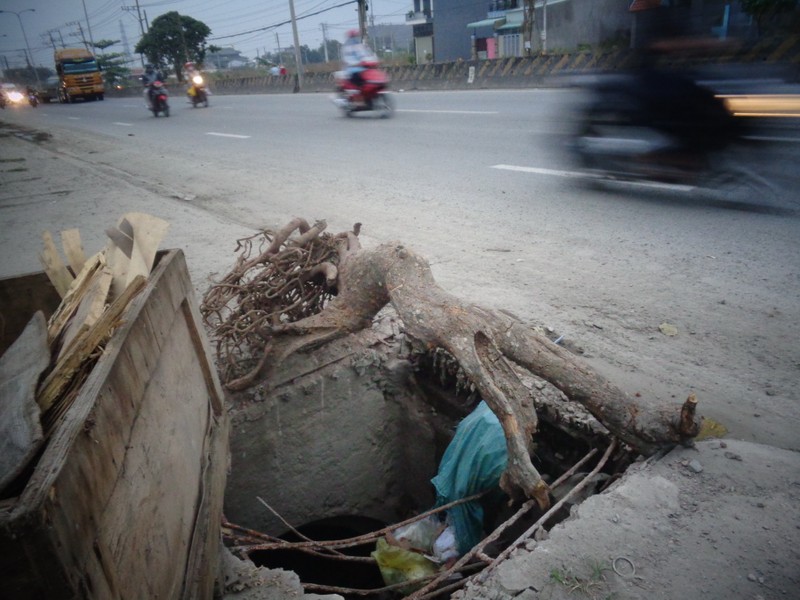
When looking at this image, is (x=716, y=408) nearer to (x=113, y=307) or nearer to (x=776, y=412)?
(x=776, y=412)

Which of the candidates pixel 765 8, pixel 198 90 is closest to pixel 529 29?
pixel 198 90

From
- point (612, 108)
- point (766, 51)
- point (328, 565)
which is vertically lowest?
point (328, 565)

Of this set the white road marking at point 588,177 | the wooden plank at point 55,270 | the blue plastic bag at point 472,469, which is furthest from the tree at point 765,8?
the wooden plank at point 55,270

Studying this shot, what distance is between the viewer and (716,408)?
2.32m

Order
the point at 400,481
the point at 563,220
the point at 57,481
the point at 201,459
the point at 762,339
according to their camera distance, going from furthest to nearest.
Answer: the point at 563,220 → the point at 400,481 → the point at 762,339 → the point at 201,459 → the point at 57,481

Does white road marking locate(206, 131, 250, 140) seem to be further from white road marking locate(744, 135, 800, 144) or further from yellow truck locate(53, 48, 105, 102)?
yellow truck locate(53, 48, 105, 102)

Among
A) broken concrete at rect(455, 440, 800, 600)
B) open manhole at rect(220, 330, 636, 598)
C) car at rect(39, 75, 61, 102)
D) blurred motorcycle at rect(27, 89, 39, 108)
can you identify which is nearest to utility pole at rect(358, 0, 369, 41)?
blurred motorcycle at rect(27, 89, 39, 108)

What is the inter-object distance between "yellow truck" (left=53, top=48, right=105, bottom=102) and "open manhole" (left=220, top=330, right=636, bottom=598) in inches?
1359

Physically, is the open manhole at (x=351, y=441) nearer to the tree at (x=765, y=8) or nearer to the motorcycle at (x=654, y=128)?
the motorcycle at (x=654, y=128)

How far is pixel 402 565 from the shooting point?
7.71 ft

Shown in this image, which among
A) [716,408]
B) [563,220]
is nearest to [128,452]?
[716,408]

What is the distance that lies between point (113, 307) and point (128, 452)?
0.47 metres

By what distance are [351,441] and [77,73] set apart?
115 feet

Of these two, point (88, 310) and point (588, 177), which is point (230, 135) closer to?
point (588, 177)
